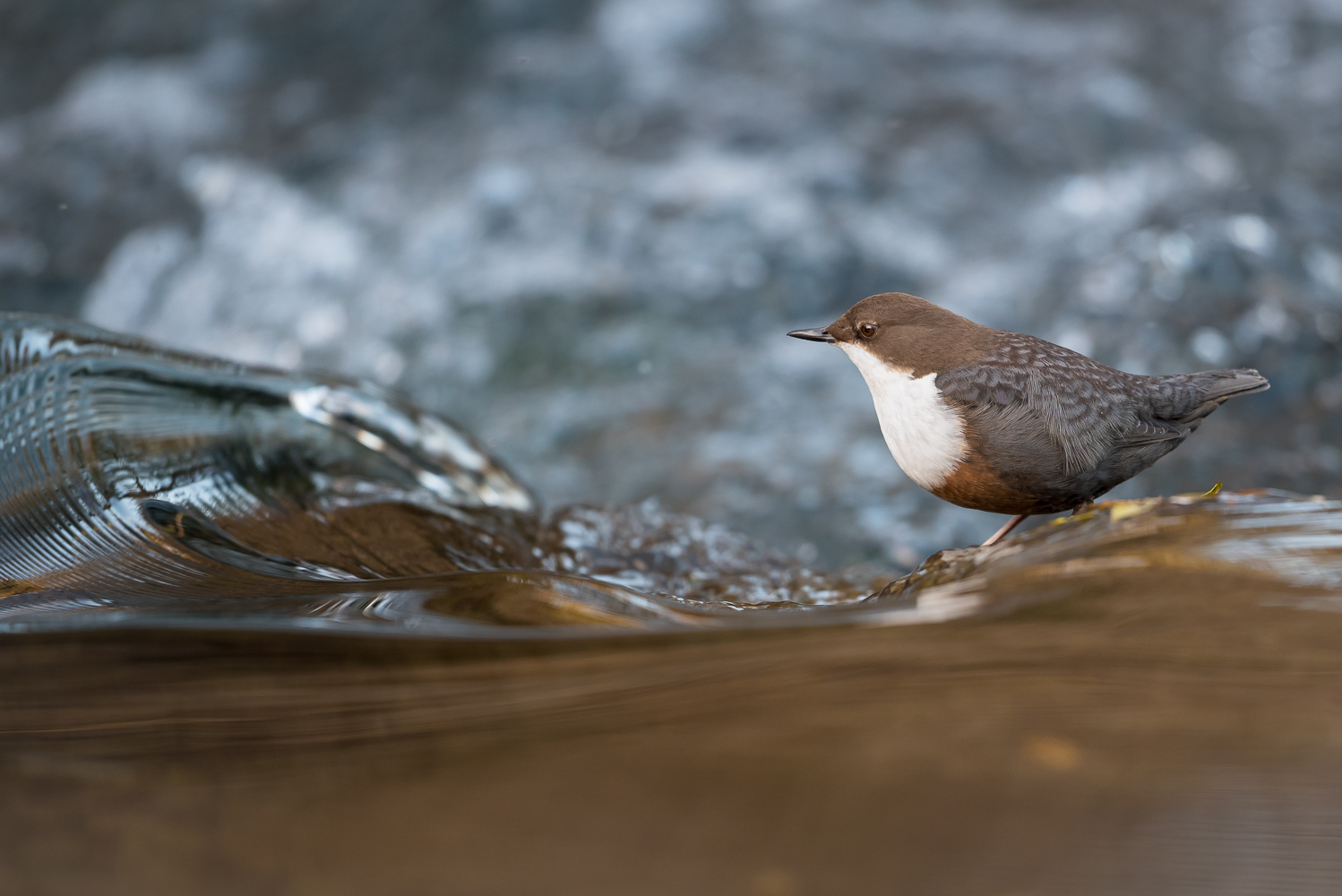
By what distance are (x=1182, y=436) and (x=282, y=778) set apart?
1.77 meters

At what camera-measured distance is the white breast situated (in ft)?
6.27

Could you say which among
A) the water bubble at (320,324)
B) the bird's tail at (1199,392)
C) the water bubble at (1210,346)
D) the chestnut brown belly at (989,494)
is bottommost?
the water bubble at (1210,346)

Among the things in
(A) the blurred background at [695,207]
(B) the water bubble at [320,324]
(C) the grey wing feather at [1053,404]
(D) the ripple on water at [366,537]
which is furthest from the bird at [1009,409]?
(B) the water bubble at [320,324]

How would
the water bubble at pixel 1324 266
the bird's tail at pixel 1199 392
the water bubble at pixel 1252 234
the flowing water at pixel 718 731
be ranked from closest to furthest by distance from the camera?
the flowing water at pixel 718 731 < the bird's tail at pixel 1199 392 < the water bubble at pixel 1324 266 < the water bubble at pixel 1252 234

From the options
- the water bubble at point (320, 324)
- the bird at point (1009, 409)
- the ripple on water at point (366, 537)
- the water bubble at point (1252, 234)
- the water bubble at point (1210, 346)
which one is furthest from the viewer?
the water bubble at point (320, 324)

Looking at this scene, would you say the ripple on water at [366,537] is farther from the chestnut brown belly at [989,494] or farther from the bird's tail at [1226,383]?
the bird's tail at [1226,383]

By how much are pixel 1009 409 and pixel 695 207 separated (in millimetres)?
4651

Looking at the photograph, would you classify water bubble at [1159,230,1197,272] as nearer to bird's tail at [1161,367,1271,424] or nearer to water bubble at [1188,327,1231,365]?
water bubble at [1188,327,1231,365]

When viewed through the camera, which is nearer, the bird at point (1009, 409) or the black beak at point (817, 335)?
the bird at point (1009, 409)

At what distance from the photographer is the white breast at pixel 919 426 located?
6.27ft

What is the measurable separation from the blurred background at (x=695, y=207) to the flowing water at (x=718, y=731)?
247 centimetres

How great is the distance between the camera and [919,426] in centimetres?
195

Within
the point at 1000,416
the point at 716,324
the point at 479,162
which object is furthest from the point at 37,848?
the point at 479,162

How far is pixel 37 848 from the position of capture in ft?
4.03
